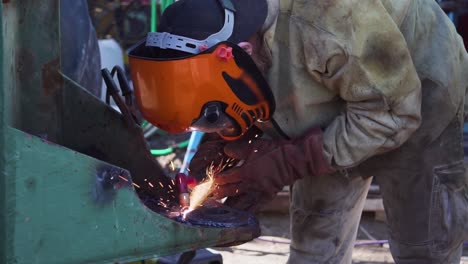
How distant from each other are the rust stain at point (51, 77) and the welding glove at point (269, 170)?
0.67 meters

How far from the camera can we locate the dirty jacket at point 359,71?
2.67 metres

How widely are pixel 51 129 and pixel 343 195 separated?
3.99ft

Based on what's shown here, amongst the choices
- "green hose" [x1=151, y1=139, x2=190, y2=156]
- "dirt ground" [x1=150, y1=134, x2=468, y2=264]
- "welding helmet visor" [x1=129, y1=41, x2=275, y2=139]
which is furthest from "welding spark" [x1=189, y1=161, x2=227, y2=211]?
"green hose" [x1=151, y1=139, x2=190, y2=156]

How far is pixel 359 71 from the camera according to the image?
2703mm

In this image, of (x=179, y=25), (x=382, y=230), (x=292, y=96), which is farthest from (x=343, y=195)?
(x=382, y=230)

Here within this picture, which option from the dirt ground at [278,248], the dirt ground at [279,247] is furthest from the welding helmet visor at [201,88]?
the dirt ground at [278,248]

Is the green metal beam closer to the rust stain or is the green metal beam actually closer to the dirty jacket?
the rust stain

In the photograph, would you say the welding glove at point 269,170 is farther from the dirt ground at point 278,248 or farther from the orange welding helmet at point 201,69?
the dirt ground at point 278,248

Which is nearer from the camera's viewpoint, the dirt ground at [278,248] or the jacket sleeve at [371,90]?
the jacket sleeve at [371,90]

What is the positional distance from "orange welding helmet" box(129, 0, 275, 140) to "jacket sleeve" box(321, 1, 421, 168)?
0.27 meters

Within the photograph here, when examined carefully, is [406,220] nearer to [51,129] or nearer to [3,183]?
[51,129]

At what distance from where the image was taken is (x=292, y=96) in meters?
2.87

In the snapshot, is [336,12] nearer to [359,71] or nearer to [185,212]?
[359,71]

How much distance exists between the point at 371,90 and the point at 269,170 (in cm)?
44
